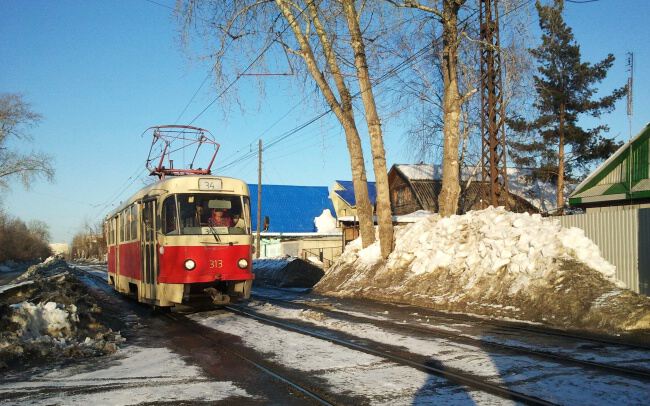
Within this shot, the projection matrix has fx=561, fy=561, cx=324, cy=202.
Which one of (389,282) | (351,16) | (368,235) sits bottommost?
(389,282)

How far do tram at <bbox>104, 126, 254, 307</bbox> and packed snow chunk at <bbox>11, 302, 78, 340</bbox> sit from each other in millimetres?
2744

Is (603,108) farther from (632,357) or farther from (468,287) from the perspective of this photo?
(632,357)

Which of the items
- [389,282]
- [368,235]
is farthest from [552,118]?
[389,282]

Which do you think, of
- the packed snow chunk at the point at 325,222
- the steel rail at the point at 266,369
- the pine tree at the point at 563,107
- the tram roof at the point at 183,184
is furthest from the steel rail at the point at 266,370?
the packed snow chunk at the point at 325,222

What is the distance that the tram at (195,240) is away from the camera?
12141 mm

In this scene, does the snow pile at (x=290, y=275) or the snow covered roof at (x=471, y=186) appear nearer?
the snow pile at (x=290, y=275)

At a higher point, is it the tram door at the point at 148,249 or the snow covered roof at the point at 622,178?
the snow covered roof at the point at 622,178

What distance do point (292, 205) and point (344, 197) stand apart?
6225mm

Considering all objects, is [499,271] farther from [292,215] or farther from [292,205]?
[292,205]

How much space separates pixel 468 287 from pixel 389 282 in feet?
12.8

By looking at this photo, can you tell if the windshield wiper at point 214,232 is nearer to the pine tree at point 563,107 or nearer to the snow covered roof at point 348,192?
the pine tree at point 563,107

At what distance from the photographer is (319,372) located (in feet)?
23.2

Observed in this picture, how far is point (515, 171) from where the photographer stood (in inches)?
1898

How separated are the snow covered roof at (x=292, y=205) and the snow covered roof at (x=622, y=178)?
3631cm
